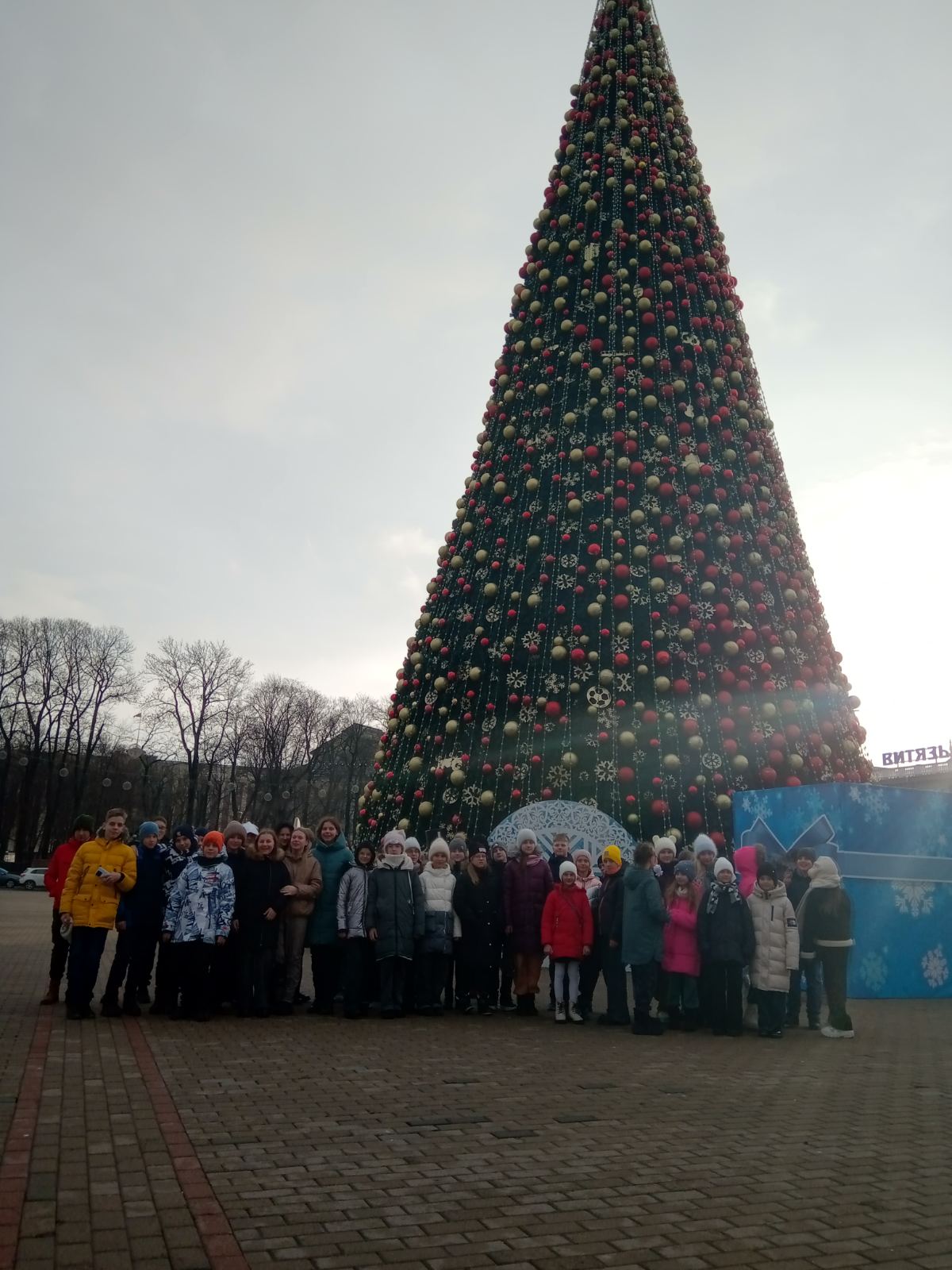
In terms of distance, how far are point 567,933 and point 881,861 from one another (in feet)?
14.2

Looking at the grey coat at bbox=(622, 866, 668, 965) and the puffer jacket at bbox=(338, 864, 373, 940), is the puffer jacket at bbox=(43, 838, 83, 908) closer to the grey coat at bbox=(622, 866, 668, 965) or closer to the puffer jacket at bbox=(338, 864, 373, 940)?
the puffer jacket at bbox=(338, 864, 373, 940)

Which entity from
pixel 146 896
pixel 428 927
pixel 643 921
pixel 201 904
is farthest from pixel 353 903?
pixel 643 921

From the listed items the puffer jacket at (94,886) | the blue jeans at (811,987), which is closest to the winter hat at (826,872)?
the blue jeans at (811,987)

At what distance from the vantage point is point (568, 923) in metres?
9.86

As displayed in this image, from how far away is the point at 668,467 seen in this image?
42.7 feet

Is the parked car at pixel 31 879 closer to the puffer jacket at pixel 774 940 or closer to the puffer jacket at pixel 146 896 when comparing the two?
the puffer jacket at pixel 146 896

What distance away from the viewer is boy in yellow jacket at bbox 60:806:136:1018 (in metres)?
8.79

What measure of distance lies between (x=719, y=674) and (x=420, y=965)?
4.85 metres

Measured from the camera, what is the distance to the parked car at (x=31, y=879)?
149ft

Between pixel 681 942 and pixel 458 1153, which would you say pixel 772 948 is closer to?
pixel 681 942

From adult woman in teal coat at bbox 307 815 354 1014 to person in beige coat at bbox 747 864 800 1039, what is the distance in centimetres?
379

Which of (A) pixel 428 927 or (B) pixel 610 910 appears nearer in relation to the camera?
(B) pixel 610 910

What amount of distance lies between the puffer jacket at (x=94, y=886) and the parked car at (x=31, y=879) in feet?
132

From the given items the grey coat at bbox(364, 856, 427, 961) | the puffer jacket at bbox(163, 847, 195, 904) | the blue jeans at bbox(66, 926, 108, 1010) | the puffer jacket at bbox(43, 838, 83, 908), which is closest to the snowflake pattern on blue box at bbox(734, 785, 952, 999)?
the grey coat at bbox(364, 856, 427, 961)
